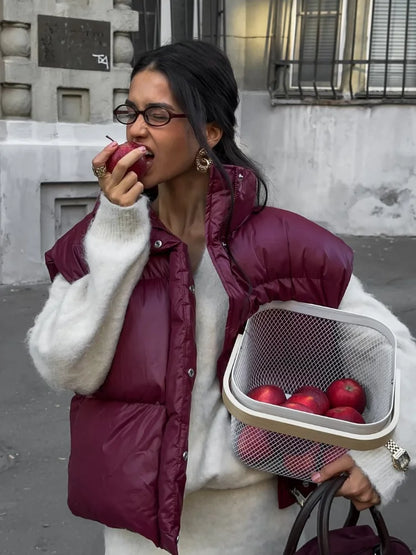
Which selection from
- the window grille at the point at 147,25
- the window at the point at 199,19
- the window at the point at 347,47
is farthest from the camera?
the window at the point at 347,47

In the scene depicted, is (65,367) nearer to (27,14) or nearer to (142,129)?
(142,129)

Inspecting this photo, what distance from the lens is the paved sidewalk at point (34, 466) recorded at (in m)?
3.69

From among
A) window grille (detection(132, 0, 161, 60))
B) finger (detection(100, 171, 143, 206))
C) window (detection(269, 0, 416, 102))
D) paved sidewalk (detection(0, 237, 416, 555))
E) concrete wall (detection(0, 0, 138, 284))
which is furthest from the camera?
window (detection(269, 0, 416, 102))

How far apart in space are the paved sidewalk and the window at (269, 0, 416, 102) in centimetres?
411

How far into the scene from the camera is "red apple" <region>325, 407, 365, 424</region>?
1.78 metres

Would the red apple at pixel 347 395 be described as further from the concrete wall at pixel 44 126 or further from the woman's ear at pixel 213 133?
the concrete wall at pixel 44 126

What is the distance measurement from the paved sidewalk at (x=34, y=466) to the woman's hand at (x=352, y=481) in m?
2.06

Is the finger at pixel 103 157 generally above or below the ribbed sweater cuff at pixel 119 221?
above

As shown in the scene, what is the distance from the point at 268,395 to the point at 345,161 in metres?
8.90

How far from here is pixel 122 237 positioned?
70.6 inches

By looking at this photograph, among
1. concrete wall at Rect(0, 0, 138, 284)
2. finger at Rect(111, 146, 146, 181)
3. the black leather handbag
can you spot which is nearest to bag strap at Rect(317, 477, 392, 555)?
the black leather handbag

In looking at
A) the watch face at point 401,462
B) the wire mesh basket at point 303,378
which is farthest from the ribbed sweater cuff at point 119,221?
the watch face at point 401,462

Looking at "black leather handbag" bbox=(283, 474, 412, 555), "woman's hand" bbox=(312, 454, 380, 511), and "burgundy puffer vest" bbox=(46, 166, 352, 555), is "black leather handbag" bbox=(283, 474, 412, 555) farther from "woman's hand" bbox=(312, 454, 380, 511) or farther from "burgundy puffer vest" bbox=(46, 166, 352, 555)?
"burgundy puffer vest" bbox=(46, 166, 352, 555)

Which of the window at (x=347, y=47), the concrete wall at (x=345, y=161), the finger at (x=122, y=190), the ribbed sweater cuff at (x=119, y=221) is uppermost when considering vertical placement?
the window at (x=347, y=47)
